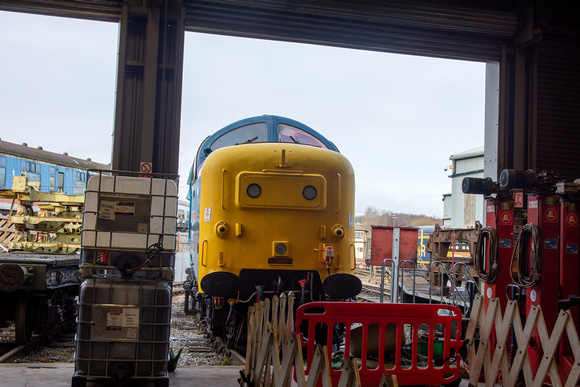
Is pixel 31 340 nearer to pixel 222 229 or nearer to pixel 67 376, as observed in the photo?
pixel 67 376

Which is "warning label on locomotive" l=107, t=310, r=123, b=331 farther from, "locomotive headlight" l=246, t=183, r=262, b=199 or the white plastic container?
"locomotive headlight" l=246, t=183, r=262, b=199

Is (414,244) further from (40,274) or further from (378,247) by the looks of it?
(40,274)

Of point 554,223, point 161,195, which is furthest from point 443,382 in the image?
point 161,195

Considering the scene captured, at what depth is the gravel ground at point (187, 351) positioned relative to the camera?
290 inches

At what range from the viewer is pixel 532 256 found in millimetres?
5621

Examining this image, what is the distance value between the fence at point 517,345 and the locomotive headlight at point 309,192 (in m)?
2.66

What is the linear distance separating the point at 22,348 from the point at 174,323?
381cm

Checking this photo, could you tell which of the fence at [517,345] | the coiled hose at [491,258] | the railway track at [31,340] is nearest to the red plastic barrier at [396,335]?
the fence at [517,345]

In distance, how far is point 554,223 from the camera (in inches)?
224

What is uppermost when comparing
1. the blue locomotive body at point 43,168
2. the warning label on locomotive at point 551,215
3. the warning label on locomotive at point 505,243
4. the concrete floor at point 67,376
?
the blue locomotive body at point 43,168

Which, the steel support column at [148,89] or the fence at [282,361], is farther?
the steel support column at [148,89]

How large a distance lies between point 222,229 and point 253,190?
2.18 feet

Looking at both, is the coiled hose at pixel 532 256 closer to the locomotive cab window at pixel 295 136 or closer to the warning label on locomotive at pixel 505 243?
the warning label on locomotive at pixel 505 243

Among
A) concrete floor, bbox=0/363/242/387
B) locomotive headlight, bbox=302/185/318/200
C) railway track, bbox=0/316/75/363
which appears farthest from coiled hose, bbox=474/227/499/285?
railway track, bbox=0/316/75/363
